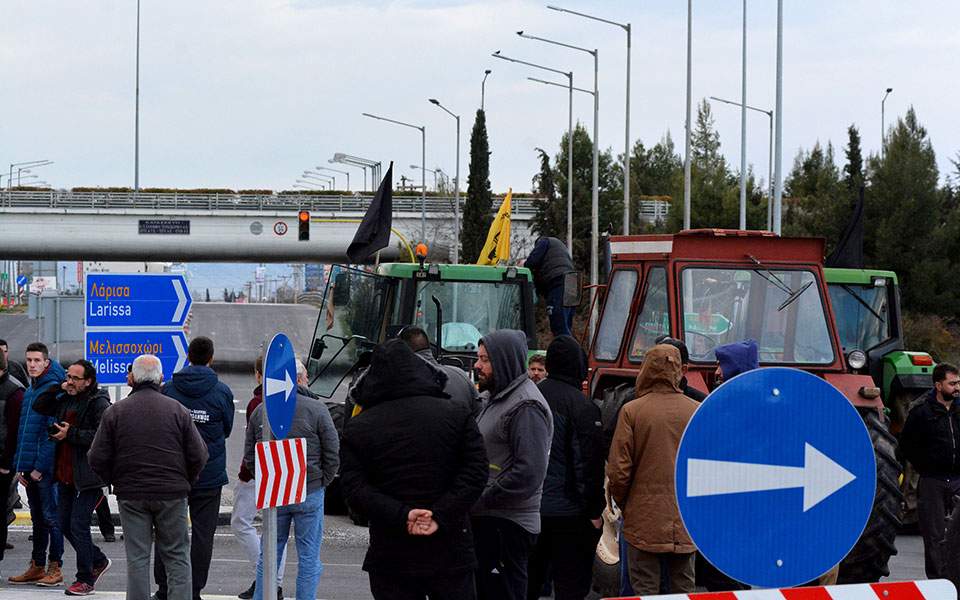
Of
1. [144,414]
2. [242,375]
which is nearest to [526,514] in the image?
[144,414]

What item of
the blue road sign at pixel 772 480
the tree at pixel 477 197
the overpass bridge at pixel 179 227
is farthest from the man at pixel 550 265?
the tree at pixel 477 197

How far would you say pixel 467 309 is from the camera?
16.9m

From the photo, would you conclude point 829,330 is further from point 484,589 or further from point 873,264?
point 873,264

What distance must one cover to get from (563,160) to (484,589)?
67.0 metres

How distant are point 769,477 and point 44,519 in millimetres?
8143

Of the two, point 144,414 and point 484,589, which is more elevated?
point 144,414

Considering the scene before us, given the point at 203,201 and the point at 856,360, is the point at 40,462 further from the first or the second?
the point at 203,201

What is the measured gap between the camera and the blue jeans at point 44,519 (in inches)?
446

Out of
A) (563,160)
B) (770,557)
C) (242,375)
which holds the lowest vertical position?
(242,375)

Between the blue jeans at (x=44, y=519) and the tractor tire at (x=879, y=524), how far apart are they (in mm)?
5972

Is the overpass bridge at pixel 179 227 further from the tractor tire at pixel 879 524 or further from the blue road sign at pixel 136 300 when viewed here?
the tractor tire at pixel 879 524

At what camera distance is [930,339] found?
4016 cm

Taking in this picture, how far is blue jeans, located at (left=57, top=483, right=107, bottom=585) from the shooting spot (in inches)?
420

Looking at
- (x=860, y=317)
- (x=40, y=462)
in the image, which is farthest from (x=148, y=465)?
(x=860, y=317)
